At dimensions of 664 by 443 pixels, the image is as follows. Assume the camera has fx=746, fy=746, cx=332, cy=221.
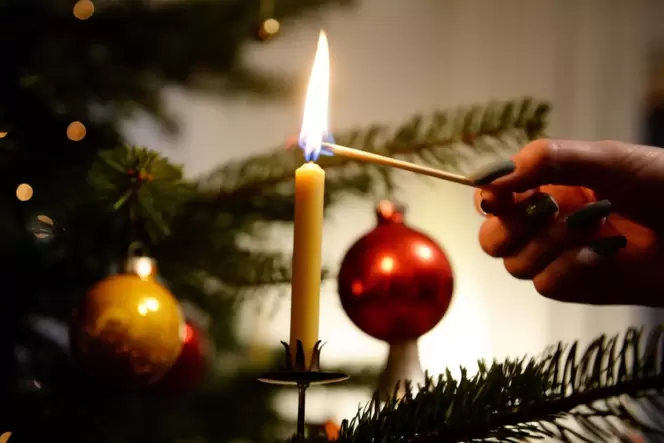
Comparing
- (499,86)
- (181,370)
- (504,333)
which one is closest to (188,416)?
(181,370)

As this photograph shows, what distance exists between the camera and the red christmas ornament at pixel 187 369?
0.60 m

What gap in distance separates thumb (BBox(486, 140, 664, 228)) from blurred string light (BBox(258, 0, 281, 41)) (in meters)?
0.30

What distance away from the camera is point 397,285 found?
1.72 ft

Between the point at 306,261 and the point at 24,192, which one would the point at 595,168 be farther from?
the point at 24,192

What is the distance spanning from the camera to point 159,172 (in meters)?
0.53

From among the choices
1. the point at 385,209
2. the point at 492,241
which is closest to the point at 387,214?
the point at 385,209

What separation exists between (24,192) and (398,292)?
29cm

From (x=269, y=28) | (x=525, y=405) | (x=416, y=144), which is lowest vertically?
(x=525, y=405)

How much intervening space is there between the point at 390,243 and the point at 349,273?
0.04 meters

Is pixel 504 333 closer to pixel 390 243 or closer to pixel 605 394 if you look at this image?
pixel 390 243

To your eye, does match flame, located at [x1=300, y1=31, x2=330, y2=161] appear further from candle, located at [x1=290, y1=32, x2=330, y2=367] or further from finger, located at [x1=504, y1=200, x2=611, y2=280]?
finger, located at [x1=504, y1=200, x2=611, y2=280]

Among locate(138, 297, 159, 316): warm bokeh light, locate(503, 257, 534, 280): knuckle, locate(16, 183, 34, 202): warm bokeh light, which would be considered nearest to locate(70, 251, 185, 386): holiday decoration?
locate(138, 297, 159, 316): warm bokeh light

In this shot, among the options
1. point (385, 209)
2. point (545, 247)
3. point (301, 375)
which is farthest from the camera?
point (385, 209)

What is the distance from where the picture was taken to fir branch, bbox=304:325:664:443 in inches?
15.3
